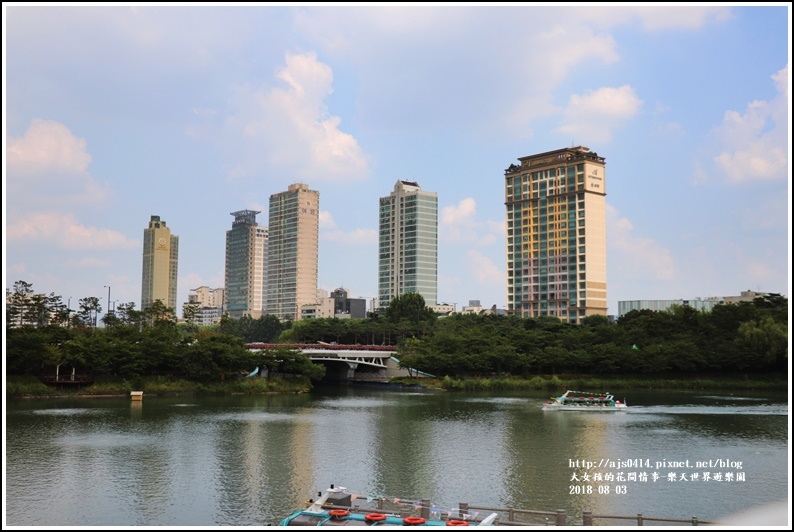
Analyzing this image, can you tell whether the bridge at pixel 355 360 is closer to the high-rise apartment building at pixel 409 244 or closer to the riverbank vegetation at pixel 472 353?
the riverbank vegetation at pixel 472 353

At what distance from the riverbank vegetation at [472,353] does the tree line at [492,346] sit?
11 cm

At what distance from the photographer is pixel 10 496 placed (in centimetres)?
2316

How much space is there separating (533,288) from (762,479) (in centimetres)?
10151

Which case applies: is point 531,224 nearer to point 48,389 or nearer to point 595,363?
point 595,363

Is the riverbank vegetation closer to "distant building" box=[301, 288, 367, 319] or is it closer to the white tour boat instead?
the white tour boat

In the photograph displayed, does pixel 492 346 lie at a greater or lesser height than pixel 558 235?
lesser

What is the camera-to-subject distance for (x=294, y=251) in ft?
606

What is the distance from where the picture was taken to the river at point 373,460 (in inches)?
878

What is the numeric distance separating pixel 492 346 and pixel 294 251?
118832 mm

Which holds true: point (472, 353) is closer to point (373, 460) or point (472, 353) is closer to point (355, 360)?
point (355, 360)

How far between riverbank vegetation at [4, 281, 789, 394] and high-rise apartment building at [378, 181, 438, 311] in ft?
214

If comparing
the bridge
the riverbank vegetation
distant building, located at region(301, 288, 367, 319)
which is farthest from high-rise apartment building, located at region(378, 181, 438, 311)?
the bridge

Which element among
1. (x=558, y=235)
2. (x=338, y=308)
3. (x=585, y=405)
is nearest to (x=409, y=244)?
(x=338, y=308)

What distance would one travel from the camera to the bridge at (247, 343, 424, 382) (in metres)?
76.4
